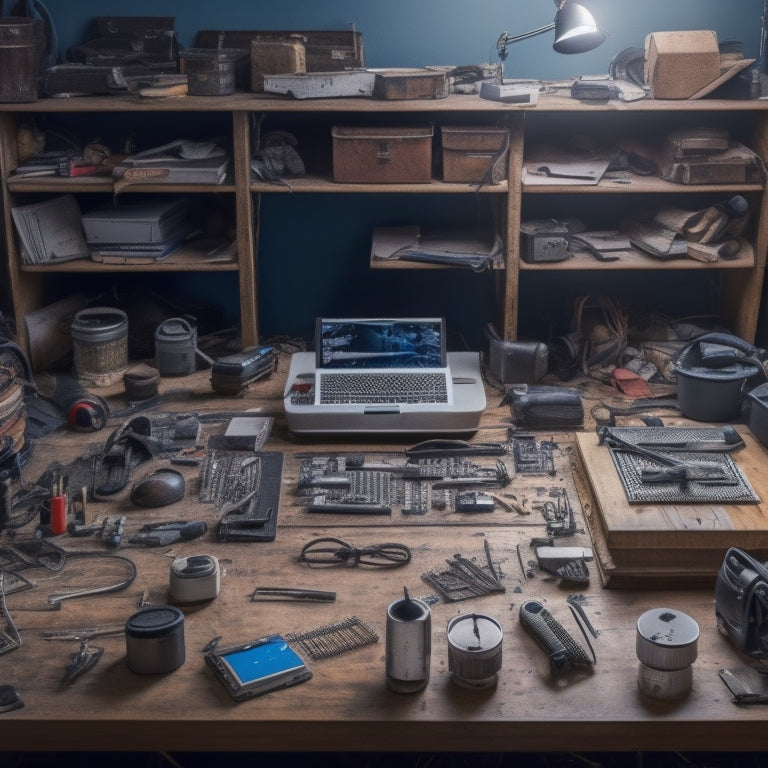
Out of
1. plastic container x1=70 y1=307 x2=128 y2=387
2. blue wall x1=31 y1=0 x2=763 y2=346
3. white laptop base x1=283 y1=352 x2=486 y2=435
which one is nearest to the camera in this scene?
white laptop base x1=283 y1=352 x2=486 y2=435

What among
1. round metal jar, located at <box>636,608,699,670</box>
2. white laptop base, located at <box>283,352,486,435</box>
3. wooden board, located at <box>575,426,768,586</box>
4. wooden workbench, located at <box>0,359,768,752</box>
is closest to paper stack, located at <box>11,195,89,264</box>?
white laptop base, located at <box>283,352,486,435</box>

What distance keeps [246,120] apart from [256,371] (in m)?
0.84

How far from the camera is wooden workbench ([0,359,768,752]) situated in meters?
2.28

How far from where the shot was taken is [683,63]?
3861mm

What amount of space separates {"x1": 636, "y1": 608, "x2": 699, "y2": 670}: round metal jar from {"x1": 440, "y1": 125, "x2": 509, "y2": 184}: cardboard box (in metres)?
1.96

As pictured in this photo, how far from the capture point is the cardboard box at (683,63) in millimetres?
3854

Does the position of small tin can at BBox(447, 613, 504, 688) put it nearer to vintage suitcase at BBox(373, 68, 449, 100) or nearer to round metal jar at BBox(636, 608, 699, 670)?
round metal jar at BBox(636, 608, 699, 670)

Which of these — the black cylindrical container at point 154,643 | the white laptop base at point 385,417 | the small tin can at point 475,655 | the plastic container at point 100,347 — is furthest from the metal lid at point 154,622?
the plastic container at point 100,347

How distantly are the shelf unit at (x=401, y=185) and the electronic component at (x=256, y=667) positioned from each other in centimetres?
184

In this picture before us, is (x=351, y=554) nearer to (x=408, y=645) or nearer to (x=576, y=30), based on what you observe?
(x=408, y=645)

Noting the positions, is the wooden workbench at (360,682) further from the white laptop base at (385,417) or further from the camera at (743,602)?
the white laptop base at (385,417)

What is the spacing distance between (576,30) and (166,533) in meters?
2.02

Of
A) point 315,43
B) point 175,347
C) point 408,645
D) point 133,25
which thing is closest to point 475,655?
point 408,645

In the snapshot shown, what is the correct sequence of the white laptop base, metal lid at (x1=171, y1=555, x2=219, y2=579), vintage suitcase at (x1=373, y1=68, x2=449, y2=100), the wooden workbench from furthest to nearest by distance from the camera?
vintage suitcase at (x1=373, y1=68, x2=449, y2=100) < the white laptop base < metal lid at (x1=171, y1=555, x2=219, y2=579) < the wooden workbench
